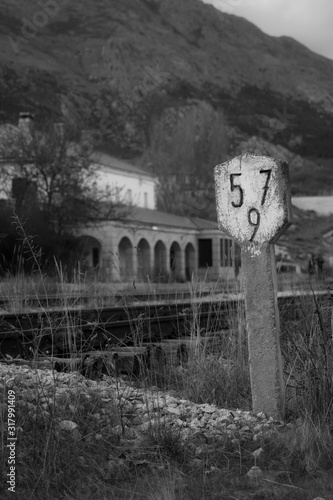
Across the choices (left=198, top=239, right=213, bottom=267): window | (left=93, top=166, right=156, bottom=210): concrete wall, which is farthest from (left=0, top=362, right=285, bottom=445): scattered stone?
(left=198, top=239, right=213, bottom=267): window

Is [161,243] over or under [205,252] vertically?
over

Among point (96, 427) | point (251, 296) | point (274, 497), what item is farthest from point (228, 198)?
point (274, 497)

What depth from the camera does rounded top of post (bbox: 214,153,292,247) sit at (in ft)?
19.6

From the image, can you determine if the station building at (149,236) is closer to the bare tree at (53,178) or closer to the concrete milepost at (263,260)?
the bare tree at (53,178)

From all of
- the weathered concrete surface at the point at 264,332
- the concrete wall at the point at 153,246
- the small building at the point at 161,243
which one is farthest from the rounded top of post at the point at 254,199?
the small building at the point at 161,243

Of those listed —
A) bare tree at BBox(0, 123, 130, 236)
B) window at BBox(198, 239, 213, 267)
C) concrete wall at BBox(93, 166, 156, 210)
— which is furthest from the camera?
concrete wall at BBox(93, 166, 156, 210)

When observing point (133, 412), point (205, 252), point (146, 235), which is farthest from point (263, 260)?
Answer: point (205, 252)

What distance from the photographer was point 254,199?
6.06 m

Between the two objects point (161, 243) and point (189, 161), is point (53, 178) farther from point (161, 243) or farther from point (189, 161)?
point (189, 161)

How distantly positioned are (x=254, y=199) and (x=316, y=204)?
102 m

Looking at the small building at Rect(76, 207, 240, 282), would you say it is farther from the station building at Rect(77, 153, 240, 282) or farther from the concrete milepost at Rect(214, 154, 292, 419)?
the concrete milepost at Rect(214, 154, 292, 419)

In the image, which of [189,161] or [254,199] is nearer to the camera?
[254,199]

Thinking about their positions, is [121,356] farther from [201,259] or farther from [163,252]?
[201,259]

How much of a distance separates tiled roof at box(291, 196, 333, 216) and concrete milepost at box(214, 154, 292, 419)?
9956 cm
